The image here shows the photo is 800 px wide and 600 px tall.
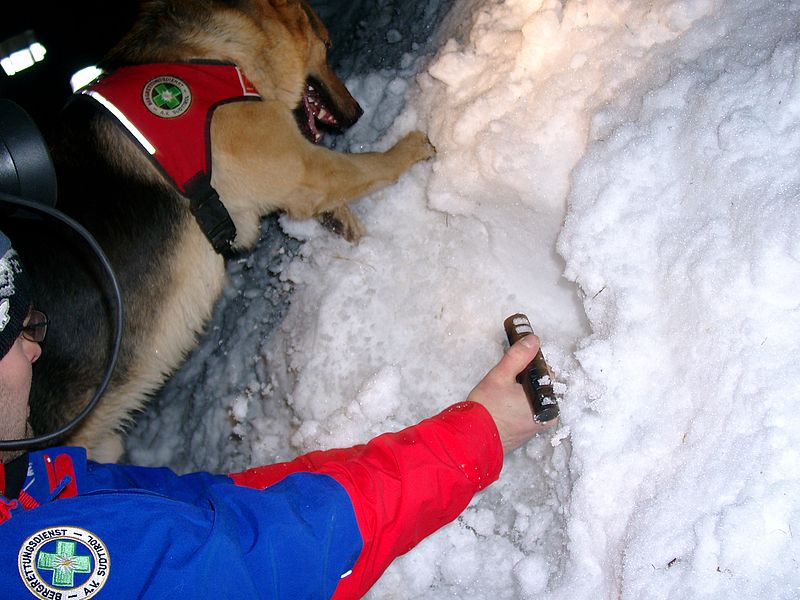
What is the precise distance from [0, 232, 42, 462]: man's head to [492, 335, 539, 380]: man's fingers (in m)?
1.31

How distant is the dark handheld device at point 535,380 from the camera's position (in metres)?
1.75

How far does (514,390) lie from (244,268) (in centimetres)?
153

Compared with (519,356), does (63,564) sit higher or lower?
higher

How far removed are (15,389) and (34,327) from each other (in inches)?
7.1

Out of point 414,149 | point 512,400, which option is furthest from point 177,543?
point 414,149

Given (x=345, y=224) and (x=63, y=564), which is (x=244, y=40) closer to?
(x=345, y=224)

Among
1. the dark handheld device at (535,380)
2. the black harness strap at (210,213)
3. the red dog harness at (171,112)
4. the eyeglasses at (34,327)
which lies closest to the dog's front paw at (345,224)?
the black harness strap at (210,213)

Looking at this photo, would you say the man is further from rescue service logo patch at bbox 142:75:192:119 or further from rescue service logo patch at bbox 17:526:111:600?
rescue service logo patch at bbox 142:75:192:119

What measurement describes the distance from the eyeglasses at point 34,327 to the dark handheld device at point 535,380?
1.34 m

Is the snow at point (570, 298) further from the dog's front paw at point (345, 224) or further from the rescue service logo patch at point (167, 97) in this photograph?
the rescue service logo patch at point (167, 97)

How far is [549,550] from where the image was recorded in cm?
176

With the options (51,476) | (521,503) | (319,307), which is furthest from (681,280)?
(51,476)

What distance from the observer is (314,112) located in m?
2.62

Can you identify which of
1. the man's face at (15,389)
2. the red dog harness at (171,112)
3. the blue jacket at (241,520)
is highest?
the red dog harness at (171,112)
